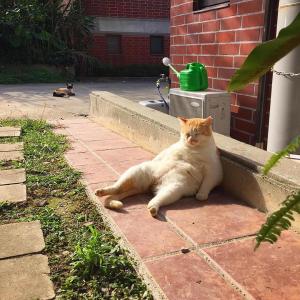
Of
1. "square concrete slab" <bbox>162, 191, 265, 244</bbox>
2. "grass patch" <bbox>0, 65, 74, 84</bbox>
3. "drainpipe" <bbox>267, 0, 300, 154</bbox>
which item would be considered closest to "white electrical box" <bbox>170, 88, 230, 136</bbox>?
"drainpipe" <bbox>267, 0, 300, 154</bbox>

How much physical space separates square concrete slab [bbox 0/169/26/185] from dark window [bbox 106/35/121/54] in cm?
1384

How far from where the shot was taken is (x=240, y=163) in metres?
2.89

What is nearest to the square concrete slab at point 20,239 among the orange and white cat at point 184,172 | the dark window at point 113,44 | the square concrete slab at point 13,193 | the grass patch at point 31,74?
the square concrete slab at point 13,193

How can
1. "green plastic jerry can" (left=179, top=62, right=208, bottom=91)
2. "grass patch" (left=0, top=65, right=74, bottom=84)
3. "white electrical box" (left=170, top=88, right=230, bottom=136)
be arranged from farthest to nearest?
"grass patch" (left=0, top=65, right=74, bottom=84)
"green plastic jerry can" (left=179, top=62, right=208, bottom=91)
"white electrical box" (left=170, top=88, right=230, bottom=136)

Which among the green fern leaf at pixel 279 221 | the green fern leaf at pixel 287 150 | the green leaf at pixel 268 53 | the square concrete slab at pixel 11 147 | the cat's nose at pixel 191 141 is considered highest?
the green leaf at pixel 268 53

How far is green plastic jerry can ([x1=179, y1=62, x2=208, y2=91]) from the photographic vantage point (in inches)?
183

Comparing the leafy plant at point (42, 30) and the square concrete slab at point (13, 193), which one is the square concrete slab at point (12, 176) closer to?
the square concrete slab at point (13, 193)

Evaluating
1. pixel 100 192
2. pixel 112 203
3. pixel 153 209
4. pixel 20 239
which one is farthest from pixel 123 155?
pixel 20 239

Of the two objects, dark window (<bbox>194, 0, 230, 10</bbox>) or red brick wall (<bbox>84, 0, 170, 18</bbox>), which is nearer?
dark window (<bbox>194, 0, 230, 10</bbox>)

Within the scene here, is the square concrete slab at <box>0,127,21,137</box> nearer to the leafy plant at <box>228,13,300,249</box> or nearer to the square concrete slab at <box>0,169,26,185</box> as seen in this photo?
the square concrete slab at <box>0,169,26,185</box>

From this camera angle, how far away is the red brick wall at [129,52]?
1647 centimetres

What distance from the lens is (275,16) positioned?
13.0 feet

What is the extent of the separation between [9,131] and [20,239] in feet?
11.3

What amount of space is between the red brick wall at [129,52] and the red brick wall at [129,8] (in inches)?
37.3
